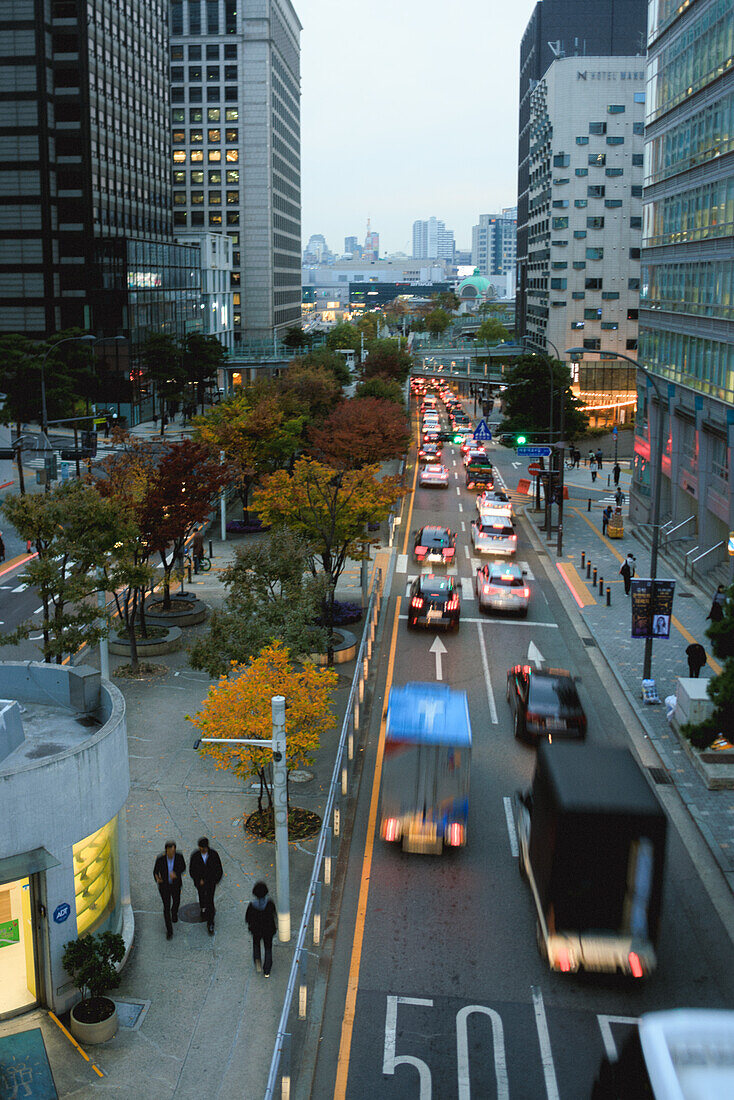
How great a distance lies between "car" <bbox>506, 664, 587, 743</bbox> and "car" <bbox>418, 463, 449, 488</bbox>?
43.5m

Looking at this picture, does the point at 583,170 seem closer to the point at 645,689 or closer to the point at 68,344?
the point at 68,344

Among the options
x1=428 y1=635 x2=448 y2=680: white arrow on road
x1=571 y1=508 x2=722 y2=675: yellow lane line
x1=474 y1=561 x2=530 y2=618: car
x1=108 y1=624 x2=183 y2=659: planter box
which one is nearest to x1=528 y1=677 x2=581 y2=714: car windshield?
x1=428 y1=635 x2=448 y2=680: white arrow on road

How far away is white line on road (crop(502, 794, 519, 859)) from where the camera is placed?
18891mm

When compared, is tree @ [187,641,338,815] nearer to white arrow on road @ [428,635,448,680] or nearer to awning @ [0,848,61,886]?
awning @ [0,848,61,886]

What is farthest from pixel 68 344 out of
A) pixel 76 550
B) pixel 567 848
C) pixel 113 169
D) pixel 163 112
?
pixel 567 848

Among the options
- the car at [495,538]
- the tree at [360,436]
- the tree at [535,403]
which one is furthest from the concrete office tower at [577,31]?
the car at [495,538]

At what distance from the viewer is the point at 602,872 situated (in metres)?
13.8

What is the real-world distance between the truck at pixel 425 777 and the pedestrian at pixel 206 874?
3.40 m

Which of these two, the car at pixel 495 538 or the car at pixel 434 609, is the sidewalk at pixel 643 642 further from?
the car at pixel 434 609

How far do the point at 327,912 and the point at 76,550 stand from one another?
407 inches

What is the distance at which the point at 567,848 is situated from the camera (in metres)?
14.0

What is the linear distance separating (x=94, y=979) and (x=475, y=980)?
5.37m

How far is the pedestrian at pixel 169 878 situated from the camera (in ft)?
52.2

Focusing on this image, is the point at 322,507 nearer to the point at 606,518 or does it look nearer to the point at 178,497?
the point at 178,497
